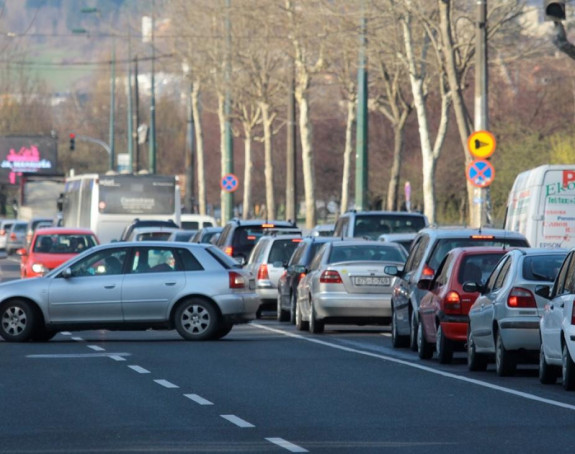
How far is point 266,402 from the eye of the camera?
1514cm

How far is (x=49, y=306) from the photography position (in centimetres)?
2445

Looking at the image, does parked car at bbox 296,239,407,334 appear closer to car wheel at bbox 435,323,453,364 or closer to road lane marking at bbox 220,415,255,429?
car wheel at bbox 435,323,453,364

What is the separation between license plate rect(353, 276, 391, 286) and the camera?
26031mm

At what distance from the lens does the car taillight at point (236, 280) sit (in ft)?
81.5

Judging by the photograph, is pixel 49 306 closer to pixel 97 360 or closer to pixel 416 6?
pixel 97 360

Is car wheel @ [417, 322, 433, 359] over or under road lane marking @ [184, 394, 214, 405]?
over

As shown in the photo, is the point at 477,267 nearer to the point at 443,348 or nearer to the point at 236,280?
the point at 443,348

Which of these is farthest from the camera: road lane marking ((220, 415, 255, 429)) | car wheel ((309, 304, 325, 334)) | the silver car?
car wheel ((309, 304, 325, 334))

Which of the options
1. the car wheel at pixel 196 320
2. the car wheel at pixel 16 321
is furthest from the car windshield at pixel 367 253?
the car wheel at pixel 16 321

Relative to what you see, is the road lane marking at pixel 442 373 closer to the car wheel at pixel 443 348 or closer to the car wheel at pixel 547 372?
the car wheel at pixel 443 348

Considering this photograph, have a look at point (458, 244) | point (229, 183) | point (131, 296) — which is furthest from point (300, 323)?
point (229, 183)

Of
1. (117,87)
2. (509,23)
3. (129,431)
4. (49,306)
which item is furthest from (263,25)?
(117,87)

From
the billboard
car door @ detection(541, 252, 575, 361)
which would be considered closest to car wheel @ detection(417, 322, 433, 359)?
car door @ detection(541, 252, 575, 361)

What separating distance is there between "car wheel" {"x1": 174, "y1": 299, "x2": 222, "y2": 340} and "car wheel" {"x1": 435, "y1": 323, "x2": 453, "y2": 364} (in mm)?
5290
